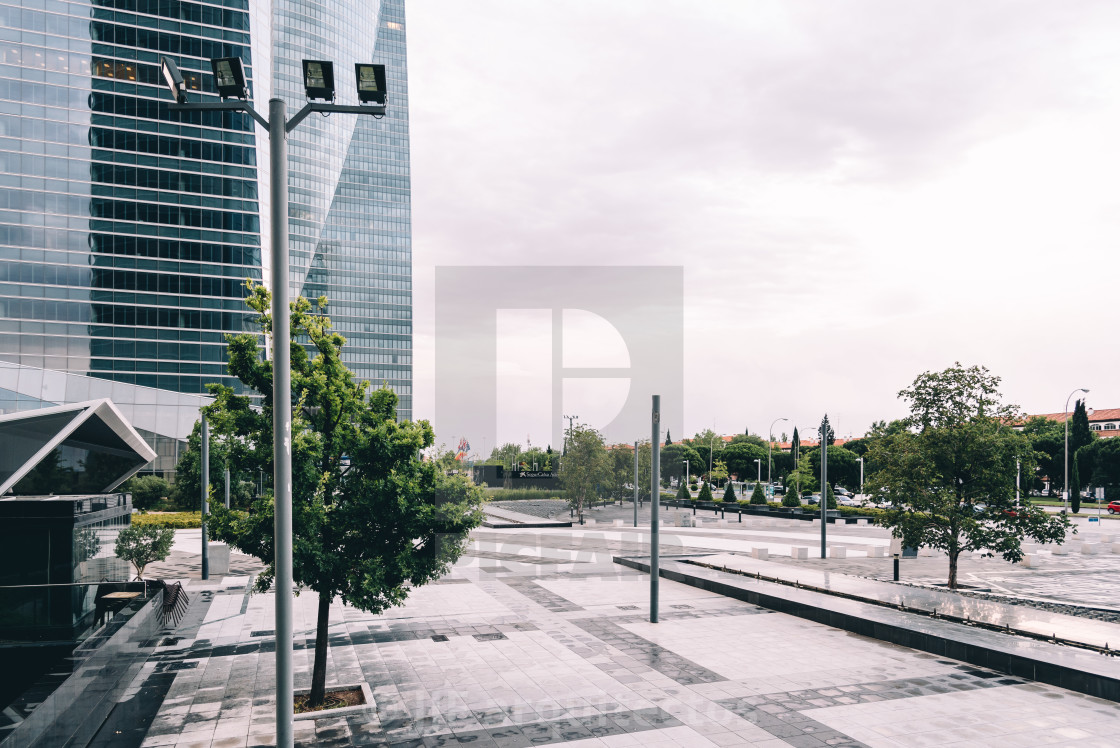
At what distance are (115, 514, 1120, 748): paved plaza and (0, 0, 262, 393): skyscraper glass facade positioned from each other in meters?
69.4

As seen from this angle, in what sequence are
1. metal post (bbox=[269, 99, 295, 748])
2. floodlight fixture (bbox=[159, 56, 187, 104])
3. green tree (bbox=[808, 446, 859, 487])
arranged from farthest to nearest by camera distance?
green tree (bbox=[808, 446, 859, 487])
metal post (bbox=[269, 99, 295, 748])
floodlight fixture (bbox=[159, 56, 187, 104])

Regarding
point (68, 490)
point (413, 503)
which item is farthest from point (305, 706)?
point (68, 490)

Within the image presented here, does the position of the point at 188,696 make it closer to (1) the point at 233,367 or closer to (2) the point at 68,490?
(1) the point at 233,367

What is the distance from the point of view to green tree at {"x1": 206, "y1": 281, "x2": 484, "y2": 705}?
1123cm

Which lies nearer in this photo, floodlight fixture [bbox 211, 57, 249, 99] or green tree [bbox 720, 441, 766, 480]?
floodlight fixture [bbox 211, 57, 249, 99]

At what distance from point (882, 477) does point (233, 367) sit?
1876cm

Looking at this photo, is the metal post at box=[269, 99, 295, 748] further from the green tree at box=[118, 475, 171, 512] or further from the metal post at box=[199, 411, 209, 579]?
the green tree at box=[118, 475, 171, 512]

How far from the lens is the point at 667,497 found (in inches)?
2876

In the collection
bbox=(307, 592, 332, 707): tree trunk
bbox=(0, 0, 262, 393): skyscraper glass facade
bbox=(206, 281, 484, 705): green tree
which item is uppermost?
bbox=(0, 0, 262, 393): skyscraper glass facade

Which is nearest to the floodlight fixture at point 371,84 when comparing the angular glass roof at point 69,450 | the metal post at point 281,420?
the metal post at point 281,420

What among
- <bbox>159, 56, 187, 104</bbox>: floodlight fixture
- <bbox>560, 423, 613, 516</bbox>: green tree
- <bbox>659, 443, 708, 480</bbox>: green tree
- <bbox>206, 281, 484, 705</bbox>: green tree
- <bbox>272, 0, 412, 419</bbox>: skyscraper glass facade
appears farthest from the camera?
<bbox>272, 0, 412, 419</bbox>: skyscraper glass facade

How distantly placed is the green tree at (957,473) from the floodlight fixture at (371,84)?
63.3ft

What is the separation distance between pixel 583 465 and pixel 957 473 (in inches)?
1302

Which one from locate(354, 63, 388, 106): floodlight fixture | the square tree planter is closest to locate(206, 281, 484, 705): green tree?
the square tree planter
